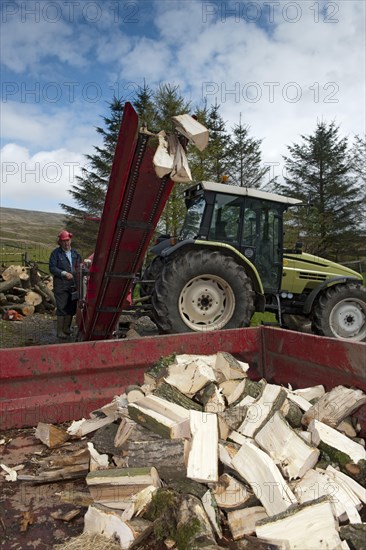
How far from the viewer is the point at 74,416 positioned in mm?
3039

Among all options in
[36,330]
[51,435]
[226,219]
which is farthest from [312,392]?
[36,330]

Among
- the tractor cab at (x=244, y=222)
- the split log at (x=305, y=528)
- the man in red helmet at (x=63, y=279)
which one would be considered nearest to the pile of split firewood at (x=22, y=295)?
the man in red helmet at (x=63, y=279)

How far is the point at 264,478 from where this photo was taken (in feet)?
7.01

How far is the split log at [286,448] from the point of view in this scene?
2280mm

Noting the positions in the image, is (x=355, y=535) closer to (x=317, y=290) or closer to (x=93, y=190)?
(x=317, y=290)

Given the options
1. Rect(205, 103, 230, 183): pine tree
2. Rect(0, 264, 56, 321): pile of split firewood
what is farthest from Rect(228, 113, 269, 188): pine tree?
Rect(0, 264, 56, 321): pile of split firewood

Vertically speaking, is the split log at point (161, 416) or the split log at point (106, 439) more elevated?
the split log at point (161, 416)

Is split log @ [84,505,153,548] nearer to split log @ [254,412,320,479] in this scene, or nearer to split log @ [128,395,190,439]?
split log @ [128,395,190,439]

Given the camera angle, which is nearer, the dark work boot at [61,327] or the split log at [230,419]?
the split log at [230,419]

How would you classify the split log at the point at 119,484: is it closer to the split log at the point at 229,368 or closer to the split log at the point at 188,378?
the split log at the point at 188,378

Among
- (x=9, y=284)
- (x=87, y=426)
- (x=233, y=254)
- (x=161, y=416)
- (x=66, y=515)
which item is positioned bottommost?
(x=66, y=515)

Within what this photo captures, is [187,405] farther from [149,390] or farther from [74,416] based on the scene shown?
[74,416]

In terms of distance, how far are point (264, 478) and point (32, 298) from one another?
787cm

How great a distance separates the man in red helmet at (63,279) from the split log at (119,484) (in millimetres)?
4035
